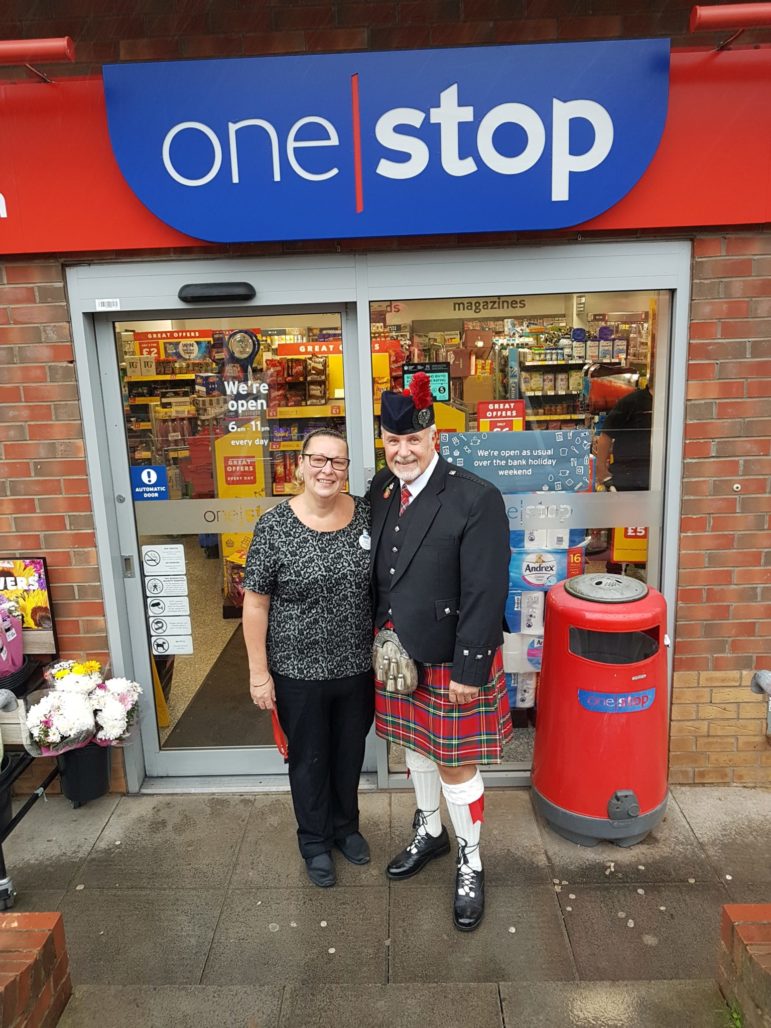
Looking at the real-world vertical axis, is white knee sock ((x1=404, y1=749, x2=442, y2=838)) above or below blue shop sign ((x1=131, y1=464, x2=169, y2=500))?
below

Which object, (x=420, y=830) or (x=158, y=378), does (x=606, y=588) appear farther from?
(x=158, y=378)

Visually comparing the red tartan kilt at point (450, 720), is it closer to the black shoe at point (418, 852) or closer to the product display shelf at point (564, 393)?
the black shoe at point (418, 852)

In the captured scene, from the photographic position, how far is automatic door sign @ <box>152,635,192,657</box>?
358 cm

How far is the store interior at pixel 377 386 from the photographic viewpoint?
322 cm

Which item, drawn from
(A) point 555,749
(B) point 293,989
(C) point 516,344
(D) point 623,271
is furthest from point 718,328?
(B) point 293,989

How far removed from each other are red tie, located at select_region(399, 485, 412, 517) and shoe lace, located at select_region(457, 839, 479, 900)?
1281 mm

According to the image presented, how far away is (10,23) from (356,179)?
65.6 inches

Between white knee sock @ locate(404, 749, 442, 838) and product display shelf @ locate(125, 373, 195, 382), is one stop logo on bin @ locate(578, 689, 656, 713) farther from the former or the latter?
product display shelf @ locate(125, 373, 195, 382)

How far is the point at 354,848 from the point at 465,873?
526 mm

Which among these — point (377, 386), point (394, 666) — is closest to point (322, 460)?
point (394, 666)

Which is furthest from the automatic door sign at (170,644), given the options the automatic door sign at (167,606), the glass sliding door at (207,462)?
the automatic door sign at (167,606)

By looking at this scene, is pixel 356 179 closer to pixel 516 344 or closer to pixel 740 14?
pixel 516 344

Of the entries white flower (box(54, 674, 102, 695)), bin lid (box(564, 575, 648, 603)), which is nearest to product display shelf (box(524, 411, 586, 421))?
bin lid (box(564, 575, 648, 603))

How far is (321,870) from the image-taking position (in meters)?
2.88
